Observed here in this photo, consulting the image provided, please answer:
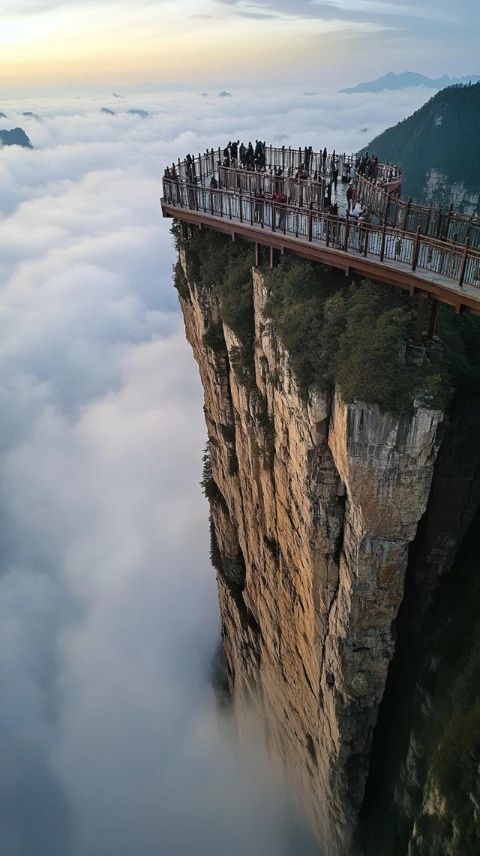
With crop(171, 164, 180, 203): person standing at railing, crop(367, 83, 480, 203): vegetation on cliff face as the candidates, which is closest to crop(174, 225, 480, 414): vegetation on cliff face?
crop(171, 164, 180, 203): person standing at railing

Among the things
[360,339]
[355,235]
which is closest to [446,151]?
[355,235]

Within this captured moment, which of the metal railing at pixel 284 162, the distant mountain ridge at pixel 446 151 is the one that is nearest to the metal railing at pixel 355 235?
the metal railing at pixel 284 162

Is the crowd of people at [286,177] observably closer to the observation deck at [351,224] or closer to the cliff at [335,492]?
the observation deck at [351,224]

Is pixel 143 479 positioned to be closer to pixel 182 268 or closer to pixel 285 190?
pixel 182 268

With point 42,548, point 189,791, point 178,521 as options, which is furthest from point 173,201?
point 42,548

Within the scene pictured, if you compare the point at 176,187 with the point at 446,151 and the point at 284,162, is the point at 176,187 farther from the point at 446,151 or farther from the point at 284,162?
the point at 446,151

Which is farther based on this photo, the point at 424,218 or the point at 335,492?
the point at 424,218
